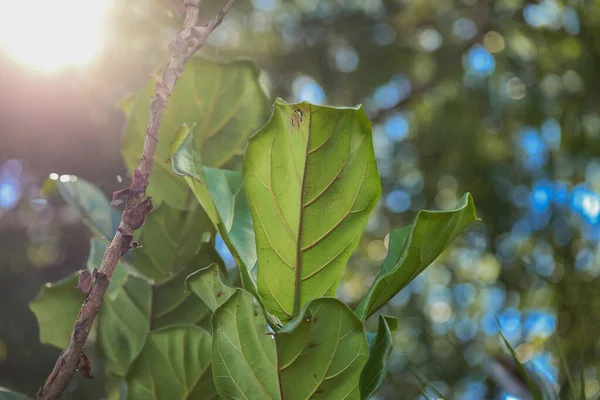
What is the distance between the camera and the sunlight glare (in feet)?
3.51

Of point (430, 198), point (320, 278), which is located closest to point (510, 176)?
point (430, 198)

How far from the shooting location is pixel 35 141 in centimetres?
141

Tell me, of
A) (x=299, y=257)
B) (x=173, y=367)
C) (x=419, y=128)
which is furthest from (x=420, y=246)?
(x=419, y=128)

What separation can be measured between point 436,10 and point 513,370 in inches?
83.9

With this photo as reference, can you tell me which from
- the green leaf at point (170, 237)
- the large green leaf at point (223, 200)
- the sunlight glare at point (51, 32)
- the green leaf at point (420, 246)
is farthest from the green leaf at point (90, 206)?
the sunlight glare at point (51, 32)

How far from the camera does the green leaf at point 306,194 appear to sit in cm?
30

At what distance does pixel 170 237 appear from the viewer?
457 millimetres

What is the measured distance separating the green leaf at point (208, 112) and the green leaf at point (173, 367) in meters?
0.14

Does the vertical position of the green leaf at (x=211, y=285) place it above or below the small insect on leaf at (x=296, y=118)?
below

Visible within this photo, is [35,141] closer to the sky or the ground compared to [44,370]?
closer to the sky

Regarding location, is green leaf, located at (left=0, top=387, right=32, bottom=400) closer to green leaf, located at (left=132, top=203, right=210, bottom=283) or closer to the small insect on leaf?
green leaf, located at (left=132, top=203, right=210, bottom=283)

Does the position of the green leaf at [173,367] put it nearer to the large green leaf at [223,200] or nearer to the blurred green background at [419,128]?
the large green leaf at [223,200]

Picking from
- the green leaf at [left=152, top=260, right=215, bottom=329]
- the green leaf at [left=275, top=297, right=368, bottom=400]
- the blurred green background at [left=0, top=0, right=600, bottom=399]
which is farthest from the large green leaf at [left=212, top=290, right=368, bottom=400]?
the blurred green background at [left=0, top=0, right=600, bottom=399]

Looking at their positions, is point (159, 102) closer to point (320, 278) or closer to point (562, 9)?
point (320, 278)
